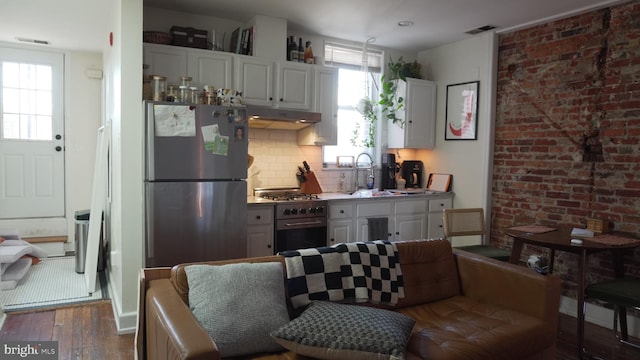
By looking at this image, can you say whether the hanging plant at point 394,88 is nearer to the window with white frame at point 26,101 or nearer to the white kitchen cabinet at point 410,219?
the white kitchen cabinet at point 410,219

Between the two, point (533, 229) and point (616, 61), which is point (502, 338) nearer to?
point (533, 229)

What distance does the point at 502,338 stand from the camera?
6.94 feet

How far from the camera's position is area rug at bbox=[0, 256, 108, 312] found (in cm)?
366

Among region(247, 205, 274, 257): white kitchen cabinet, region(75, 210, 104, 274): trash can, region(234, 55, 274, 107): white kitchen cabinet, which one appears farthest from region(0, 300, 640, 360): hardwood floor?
region(234, 55, 274, 107): white kitchen cabinet

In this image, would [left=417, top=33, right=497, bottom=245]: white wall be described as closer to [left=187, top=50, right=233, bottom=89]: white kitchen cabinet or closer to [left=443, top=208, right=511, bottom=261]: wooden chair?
[left=443, top=208, right=511, bottom=261]: wooden chair

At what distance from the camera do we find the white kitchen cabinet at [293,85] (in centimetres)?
414

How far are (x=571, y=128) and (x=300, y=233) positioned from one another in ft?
8.55

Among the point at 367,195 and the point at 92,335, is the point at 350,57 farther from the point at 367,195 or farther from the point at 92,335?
the point at 92,335

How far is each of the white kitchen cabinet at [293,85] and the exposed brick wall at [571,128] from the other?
198 centimetres

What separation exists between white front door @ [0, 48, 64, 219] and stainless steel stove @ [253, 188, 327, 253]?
125 inches

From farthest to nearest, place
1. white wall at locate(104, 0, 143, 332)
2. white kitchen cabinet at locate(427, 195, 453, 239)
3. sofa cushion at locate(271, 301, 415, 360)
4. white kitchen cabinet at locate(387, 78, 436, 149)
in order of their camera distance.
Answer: white kitchen cabinet at locate(387, 78, 436, 149) < white kitchen cabinet at locate(427, 195, 453, 239) < white wall at locate(104, 0, 143, 332) < sofa cushion at locate(271, 301, 415, 360)

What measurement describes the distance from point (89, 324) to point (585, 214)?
13.7 ft

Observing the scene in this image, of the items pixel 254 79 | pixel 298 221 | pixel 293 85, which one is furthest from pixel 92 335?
pixel 293 85

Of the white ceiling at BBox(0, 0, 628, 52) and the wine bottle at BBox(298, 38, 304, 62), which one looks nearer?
the white ceiling at BBox(0, 0, 628, 52)
